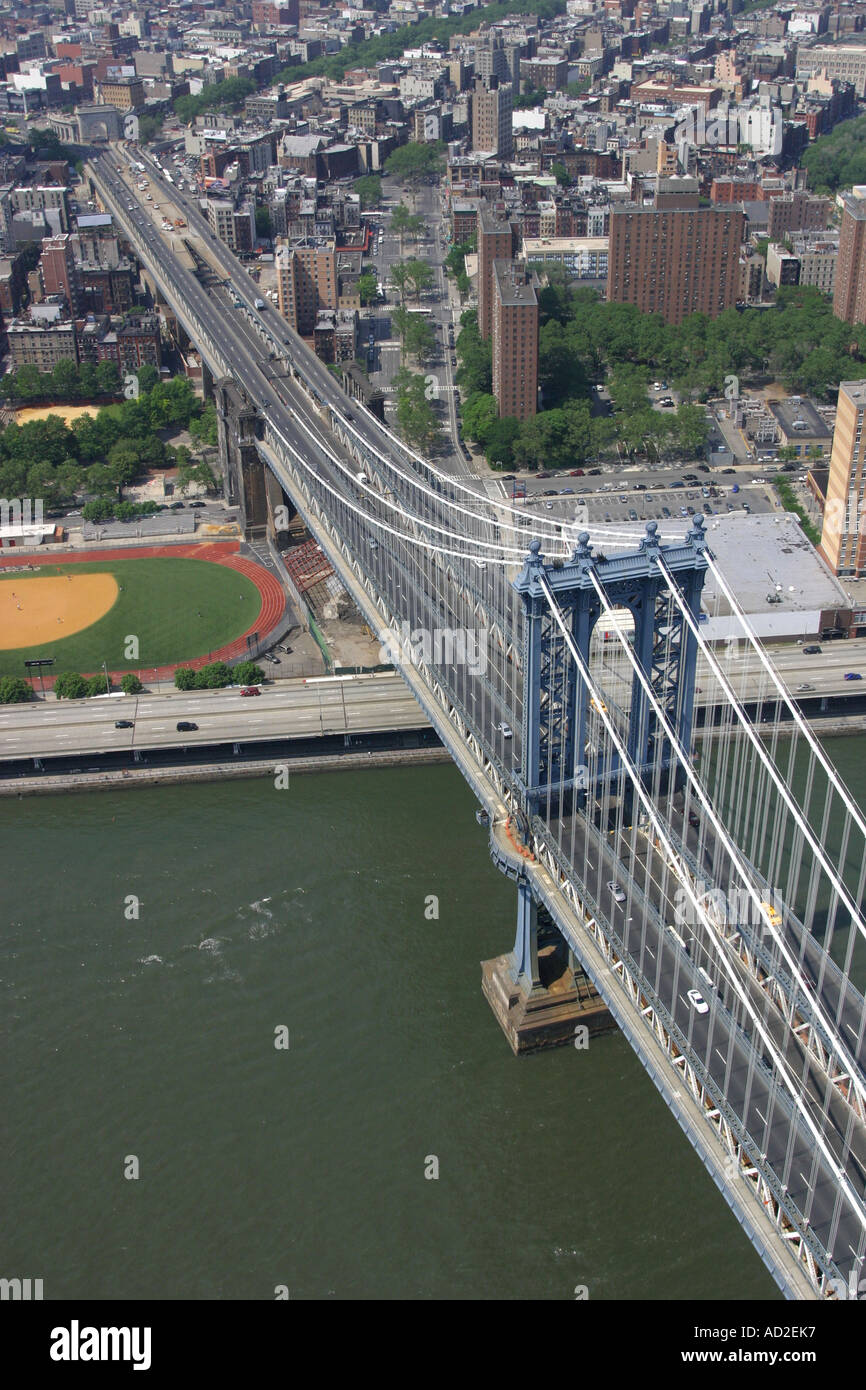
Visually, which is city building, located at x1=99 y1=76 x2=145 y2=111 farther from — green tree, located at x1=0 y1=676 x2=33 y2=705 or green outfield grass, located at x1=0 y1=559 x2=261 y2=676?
green tree, located at x1=0 y1=676 x2=33 y2=705

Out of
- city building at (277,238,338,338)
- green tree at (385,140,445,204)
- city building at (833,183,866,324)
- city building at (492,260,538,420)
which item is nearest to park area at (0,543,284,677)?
city building at (492,260,538,420)

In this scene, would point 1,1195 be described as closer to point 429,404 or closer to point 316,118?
point 429,404

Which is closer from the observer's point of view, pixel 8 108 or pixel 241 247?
pixel 241 247

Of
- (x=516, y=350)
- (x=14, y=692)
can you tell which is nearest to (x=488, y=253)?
(x=516, y=350)

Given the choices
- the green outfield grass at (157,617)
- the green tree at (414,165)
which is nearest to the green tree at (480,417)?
the green outfield grass at (157,617)

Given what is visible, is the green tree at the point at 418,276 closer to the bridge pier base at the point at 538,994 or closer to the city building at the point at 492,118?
the city building at the point at 492,118

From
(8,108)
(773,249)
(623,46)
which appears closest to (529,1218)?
(773,249)

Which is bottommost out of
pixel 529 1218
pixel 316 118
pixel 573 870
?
pixel 529 1218
